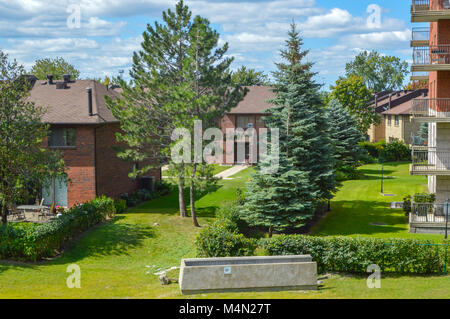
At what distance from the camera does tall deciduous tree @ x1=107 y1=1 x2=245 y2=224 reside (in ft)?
82.3

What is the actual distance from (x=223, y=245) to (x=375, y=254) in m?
5.40

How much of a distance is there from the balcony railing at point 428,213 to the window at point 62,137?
62.6 feet

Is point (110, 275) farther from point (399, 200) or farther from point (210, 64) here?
point (399, 200)

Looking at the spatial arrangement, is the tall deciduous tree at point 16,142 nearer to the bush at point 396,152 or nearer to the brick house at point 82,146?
the brick house at point 82,146

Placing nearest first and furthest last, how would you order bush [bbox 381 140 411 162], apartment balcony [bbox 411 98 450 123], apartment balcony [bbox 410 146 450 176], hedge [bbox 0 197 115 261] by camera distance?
hedge [bbox 0 197 115 261]
apartment balcony [bbox 411 98 450 123]
apartment balcony [bbox 410 146 450 176]
bush [bbox 381 140 411 162]

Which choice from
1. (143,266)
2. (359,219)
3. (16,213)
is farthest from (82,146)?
(359,219)

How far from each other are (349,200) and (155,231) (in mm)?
16127

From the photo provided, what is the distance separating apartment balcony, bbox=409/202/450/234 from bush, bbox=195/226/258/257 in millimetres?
10565

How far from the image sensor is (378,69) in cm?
11506

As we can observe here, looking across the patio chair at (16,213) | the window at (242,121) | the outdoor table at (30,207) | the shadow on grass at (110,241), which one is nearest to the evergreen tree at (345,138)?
the window at (242,121)

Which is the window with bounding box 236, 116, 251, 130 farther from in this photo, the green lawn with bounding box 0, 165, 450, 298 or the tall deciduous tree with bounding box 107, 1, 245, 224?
the tall deciduous tree with bounding box 107, 1, 245, 224

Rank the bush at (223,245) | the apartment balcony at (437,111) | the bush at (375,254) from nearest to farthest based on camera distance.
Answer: the bush at (375,254) → the bush at (223,245) → the apartment balcony at (437,111)

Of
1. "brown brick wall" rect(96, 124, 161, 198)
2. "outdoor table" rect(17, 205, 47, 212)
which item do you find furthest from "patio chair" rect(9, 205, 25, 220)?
"brown brick wall" rect(96, 124, 161, 198)

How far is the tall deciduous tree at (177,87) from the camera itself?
25.1 meters
